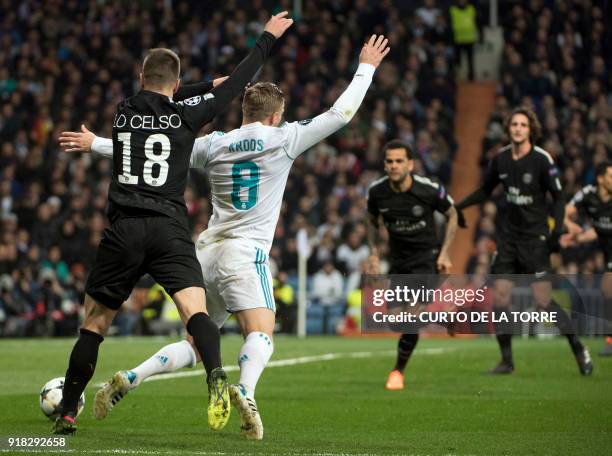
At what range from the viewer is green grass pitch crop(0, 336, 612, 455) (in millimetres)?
7527

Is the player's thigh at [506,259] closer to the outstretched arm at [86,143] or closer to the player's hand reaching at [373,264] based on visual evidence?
the player's hand reaching at [373,264]

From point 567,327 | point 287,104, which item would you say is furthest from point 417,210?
point 287,104

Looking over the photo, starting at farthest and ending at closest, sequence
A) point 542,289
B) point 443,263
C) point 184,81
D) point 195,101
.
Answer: point 184,81
point 542,289
point 443,263
point 195,101

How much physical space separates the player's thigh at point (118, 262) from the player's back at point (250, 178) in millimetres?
892

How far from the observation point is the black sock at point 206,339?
24.3 feet

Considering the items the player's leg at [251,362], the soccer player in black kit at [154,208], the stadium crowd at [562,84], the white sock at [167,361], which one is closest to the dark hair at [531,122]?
the player's leg at [251,362]

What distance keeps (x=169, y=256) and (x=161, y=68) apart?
109 cm

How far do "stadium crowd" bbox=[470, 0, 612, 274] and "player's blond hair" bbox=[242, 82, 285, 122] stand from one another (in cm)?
1489

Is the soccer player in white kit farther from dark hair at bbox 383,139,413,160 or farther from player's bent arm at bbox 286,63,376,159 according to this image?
dark hair at bbox 383,139,413,160

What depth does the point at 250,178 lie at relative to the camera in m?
8.24

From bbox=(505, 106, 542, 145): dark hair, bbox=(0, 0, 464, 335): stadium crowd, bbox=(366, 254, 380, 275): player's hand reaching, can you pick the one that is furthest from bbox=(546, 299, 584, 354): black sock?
bbox=(0, 0, 464, 335): stadium crowd

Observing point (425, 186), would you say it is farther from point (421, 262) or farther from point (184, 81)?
point (184, 81)

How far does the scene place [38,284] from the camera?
21781 millimetres

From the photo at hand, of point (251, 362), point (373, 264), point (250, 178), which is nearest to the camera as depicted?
point (251, 362)
